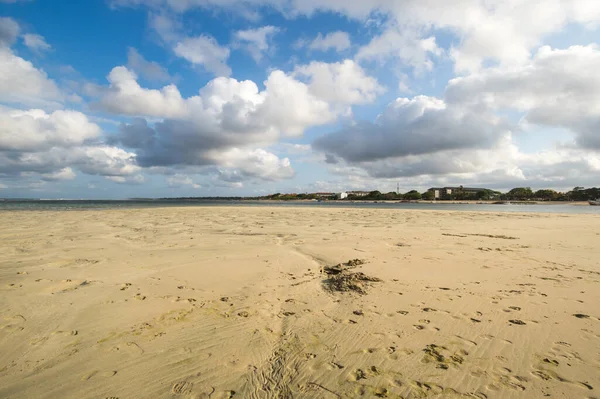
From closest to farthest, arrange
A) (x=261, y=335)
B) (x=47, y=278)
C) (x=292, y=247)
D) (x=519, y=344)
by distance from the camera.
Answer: (x=519, y=344) < (x=261, y=335) < (x=47, y=278) < (x=292, y=247)

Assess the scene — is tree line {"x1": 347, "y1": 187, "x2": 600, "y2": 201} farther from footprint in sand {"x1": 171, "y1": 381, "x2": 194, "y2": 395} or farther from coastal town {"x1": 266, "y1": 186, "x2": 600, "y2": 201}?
footprint in sand {"x1": 171, "y1": 381, "x2": 194, "y2": 395}

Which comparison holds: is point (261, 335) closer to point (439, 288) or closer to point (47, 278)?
point (439, 288)

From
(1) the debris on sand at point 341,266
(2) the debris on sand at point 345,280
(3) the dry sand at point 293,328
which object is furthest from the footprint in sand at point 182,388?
(1) the debris on sand at point 341,266

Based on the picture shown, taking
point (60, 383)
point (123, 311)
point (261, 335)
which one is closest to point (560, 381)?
point (261, 335)

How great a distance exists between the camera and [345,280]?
5.84 m

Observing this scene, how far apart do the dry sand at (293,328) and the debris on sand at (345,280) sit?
0.19 metres

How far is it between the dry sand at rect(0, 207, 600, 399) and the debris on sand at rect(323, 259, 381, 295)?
0.62ft

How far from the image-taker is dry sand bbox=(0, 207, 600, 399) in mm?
2832

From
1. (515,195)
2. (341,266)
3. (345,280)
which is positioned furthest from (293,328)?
(515,195)

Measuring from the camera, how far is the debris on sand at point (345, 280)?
545cm

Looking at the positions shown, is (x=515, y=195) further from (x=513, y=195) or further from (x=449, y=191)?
(x=449, y=191)

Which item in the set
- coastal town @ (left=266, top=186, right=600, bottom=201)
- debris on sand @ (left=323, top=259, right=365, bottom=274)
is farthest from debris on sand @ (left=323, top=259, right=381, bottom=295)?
coastal town @ (left=266, top=186, right=600, bottom=201)

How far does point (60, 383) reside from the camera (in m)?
2.84

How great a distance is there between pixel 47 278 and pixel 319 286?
5727 mm
